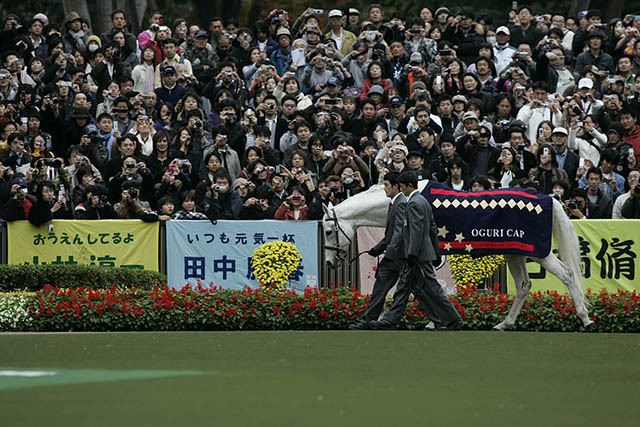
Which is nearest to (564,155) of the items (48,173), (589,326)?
(589,326)

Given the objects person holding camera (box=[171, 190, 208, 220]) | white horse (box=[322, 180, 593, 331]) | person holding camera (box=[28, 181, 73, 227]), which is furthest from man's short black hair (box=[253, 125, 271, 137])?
white horse (box=[322, 180, 593, 331])

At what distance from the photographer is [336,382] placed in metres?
8.15

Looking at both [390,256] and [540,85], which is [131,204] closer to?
[390,256]

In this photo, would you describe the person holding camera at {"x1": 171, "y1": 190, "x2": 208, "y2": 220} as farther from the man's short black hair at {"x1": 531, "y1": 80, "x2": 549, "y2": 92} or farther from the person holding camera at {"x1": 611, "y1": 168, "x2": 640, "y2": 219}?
the person holding camera at {"x1": 611, "y1": 168, "x2": 640, "y2": 219}

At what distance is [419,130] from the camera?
1861 cm

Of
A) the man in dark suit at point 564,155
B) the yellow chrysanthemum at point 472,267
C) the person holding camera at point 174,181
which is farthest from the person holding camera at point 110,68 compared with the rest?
the yellow chrysanthemum at point 472,267

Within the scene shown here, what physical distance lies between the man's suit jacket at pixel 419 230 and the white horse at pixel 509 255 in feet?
2.82

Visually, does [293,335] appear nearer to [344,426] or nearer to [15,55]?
[344,426]

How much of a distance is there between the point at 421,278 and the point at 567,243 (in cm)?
207

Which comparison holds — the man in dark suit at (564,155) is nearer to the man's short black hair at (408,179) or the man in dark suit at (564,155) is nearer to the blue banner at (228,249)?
the blue banner at (228,249)

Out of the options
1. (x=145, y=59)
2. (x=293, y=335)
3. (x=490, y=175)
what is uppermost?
(x=145, y=59)

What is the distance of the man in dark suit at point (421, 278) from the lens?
13.5 meters

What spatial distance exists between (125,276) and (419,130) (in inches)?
215

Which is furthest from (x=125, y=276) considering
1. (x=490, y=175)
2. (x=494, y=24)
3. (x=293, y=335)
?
(x=494, y=24)
